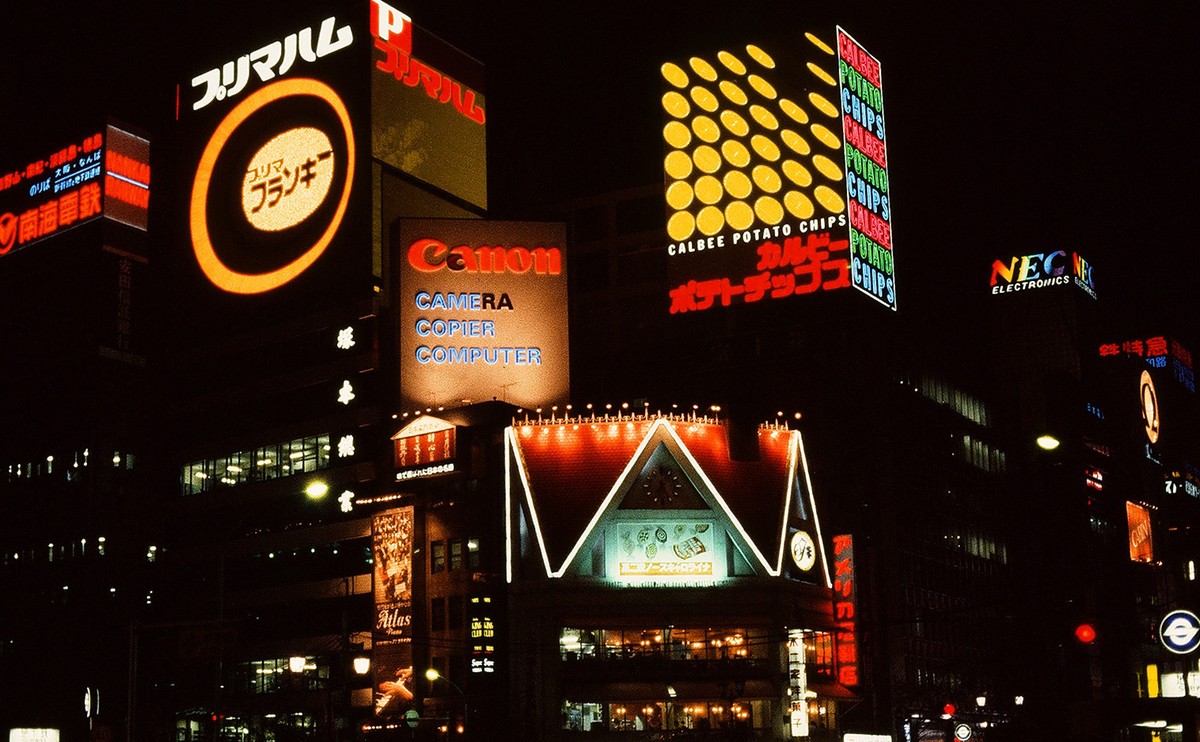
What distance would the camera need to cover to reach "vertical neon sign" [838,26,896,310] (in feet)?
298

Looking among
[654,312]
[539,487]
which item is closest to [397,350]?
[539,487]

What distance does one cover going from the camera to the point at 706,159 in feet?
312

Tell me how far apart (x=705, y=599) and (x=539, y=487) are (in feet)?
36.8

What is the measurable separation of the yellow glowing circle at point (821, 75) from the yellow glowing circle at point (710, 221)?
11.8 m

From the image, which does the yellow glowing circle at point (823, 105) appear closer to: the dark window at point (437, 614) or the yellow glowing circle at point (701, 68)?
the yellow glowing circle at point (701, 68)


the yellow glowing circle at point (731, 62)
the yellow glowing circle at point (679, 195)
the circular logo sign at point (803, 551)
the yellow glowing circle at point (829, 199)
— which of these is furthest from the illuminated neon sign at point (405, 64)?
the circular logo sign at point (803, 551)

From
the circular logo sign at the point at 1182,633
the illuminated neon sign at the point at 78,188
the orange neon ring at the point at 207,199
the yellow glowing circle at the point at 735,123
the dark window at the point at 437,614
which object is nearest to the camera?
the circular logo sign at the point at 1182,633

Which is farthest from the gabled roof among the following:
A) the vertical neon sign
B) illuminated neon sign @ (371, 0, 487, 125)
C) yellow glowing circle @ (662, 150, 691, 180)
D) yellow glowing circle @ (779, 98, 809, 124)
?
illuminated neon sign @ (371, 0, 487, 125)

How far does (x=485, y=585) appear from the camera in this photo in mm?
76938

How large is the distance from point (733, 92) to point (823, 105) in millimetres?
6768

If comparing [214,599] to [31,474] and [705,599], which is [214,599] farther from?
[705,599]

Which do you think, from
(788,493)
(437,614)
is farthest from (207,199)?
(788,493)

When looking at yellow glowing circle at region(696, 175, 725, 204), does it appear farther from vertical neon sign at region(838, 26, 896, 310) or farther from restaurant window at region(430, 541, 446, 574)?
restaurant window at region(430, 541, 446, 574)

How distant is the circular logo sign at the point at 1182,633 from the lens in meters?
21.9
